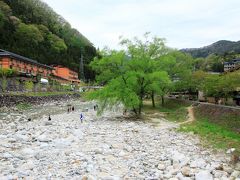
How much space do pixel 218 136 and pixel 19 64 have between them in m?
65.8

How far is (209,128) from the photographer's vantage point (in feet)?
84.9

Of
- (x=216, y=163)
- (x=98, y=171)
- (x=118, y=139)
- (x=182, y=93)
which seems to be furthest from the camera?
(x=182, y=93)

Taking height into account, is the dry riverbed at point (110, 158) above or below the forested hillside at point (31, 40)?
below

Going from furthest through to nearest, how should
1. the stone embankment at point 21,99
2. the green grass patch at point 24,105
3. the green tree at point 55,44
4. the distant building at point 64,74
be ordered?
1. the green tree at point 55,44
2. the distant building at point 64,74
3. the green grass patch at point 24,105
4. the stone embankment at point 21,99

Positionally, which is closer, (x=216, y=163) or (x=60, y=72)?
(x=216, y=163)

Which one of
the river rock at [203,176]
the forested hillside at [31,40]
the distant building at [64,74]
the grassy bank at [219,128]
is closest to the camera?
the river rock at [203,176]

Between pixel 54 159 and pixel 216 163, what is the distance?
26.4ft

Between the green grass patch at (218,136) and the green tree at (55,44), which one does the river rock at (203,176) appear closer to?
the green grass patch at (218,136)

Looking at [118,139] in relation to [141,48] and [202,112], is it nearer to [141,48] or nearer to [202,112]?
[202,112]

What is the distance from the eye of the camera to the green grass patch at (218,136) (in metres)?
18.9

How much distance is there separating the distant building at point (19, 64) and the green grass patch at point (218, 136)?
5696 cm

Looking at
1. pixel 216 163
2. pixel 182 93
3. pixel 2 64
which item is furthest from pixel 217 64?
pixel 216 163

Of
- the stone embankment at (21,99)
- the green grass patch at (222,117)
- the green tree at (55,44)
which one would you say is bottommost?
the green grass patch at (222,117)

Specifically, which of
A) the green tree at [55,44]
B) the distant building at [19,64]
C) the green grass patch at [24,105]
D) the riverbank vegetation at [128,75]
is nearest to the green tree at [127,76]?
the riverbank vegetation at [128,75]
